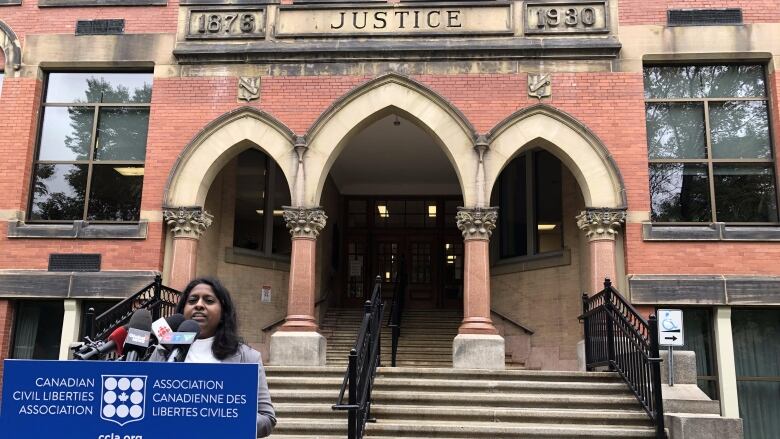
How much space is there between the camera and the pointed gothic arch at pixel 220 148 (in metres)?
11.3

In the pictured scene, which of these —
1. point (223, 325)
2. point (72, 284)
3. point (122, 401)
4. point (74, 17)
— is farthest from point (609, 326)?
point (74, 17)

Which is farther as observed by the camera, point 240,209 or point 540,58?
point 240,209

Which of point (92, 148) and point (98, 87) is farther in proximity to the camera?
point (98, 87)

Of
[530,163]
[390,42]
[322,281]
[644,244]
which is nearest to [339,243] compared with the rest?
[322,281]

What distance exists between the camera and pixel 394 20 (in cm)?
1166

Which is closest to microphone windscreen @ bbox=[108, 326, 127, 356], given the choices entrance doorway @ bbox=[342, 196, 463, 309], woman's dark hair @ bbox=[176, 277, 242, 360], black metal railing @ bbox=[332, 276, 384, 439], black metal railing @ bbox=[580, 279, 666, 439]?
woman's dark hair @ bbox=[176, 277, 242, 360]

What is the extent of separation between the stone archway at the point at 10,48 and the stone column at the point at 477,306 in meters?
8.42

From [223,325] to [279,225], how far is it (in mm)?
10930

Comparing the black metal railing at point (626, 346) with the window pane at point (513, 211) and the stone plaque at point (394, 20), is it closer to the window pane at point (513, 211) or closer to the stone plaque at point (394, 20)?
the window pane at point (513, 211)

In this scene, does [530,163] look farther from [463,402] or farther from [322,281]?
[463,402]

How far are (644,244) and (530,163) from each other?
3.80 metres

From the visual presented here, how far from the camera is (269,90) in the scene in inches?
455

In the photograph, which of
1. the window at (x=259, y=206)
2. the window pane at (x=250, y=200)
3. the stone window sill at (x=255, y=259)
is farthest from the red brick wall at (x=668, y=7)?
the stone window sill at (x=255, y=259)

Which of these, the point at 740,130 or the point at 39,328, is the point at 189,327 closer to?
the point at 39,328
